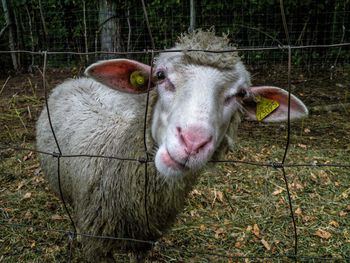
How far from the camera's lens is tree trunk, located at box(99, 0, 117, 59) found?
628cm

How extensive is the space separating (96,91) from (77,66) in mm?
5407

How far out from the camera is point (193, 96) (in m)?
1.76

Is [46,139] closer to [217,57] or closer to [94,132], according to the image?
[94,132]

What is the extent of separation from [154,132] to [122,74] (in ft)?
1.15

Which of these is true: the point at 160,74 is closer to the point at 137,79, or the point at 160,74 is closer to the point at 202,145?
the point at 137,79

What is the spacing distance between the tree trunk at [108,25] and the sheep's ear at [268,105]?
441cm

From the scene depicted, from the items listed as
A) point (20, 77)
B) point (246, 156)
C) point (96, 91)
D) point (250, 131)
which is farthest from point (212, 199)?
point (20, 77)

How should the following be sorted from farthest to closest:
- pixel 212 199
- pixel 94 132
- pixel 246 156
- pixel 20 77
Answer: pixel 20 77
pixel 246 156
pixel 212 199
pixel 94 132

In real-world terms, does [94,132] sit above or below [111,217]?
above

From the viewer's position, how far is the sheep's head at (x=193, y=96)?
164cm

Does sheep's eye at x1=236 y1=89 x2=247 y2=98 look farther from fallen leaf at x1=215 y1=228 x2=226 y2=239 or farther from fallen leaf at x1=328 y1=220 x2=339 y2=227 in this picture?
fallen leaf at x1=328 y1=220 x2=339 y2=227

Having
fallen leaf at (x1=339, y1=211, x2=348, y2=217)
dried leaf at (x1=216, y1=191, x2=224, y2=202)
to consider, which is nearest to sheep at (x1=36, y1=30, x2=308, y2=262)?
dried leaf at (x1=216, y1=191, x2=224, y2=202)

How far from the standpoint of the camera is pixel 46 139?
2984mm

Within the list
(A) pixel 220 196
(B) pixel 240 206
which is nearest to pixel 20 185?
(A) pixel 220 196
